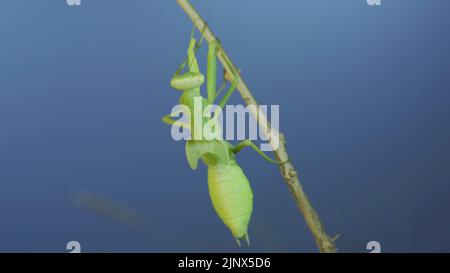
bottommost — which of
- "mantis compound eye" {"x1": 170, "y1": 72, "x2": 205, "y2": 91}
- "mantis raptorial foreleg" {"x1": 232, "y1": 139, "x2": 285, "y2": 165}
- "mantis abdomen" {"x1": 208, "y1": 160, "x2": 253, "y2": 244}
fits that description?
"mantis abdomen" {"x1": 208, "y1": 160, "x2": 253, "y2": 244}

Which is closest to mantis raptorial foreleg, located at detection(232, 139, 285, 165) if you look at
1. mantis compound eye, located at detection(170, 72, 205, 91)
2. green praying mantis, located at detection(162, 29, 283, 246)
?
green praying mantis, located at detection(162, 29, 283, 246)

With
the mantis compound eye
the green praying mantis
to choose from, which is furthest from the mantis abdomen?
the mantis compound eye

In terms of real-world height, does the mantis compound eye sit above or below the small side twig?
above

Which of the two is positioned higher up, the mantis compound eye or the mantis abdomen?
the mantis compound eye

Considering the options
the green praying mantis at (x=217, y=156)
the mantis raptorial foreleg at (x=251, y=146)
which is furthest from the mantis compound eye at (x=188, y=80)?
the mantis raptorial foreleg at (x=251, y=146)

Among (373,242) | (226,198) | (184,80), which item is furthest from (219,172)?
(373,242)

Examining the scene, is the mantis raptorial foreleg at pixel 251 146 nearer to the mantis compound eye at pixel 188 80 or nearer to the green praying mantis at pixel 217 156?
the green praying mantis at pixel 217 156

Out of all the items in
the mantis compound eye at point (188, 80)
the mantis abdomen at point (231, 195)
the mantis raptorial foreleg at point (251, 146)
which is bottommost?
the mantis abdomen at point (231, 195)

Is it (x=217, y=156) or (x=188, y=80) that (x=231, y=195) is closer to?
(x=217, y=156)

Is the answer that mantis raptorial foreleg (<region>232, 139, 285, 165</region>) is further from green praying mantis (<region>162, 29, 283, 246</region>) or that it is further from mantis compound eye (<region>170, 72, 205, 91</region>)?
mantis compound eye (<region>170, 72, 205, 91</region>)
